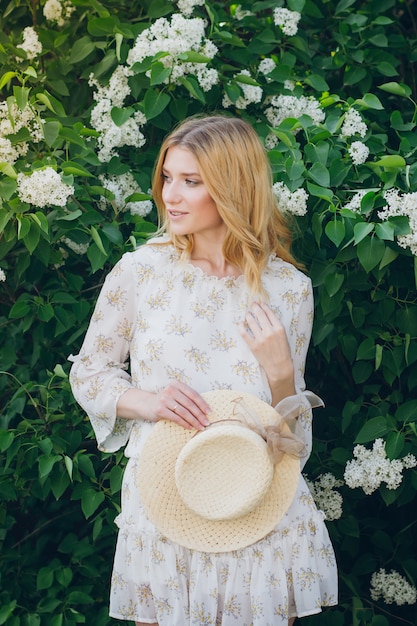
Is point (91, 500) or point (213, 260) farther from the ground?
point (213, 260)

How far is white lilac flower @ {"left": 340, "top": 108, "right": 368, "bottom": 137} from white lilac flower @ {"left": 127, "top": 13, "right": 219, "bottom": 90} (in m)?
0.41

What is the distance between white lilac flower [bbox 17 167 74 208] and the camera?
231 cm

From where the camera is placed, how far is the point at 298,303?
2.10 m

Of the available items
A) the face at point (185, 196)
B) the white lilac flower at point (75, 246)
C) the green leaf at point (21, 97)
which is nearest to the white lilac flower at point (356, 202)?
the face at point (185, 196)

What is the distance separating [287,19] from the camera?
280 centimetres

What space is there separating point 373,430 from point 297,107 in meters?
0.99

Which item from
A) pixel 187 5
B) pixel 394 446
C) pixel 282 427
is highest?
pixel 187 5

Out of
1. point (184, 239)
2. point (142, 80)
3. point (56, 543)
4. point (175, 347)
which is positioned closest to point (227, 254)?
point (184, 239)

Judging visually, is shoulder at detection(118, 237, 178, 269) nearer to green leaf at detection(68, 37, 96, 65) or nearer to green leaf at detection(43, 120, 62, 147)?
green leaf at detection(43, 120, 62, 147)

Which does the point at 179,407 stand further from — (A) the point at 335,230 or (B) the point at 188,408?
(A) the point at 335,230

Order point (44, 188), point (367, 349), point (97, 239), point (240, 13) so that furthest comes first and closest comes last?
point (240, 13)
point (367, 349)
point (97, 239)
point (44, 188)

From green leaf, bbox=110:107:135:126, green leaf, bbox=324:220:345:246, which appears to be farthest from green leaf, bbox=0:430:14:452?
green leaf, bbox=324:220:345:246

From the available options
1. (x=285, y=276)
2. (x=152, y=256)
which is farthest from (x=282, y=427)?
(x=152, y=256)

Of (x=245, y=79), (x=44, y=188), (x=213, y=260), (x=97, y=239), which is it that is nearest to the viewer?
(x=213, y=260)
